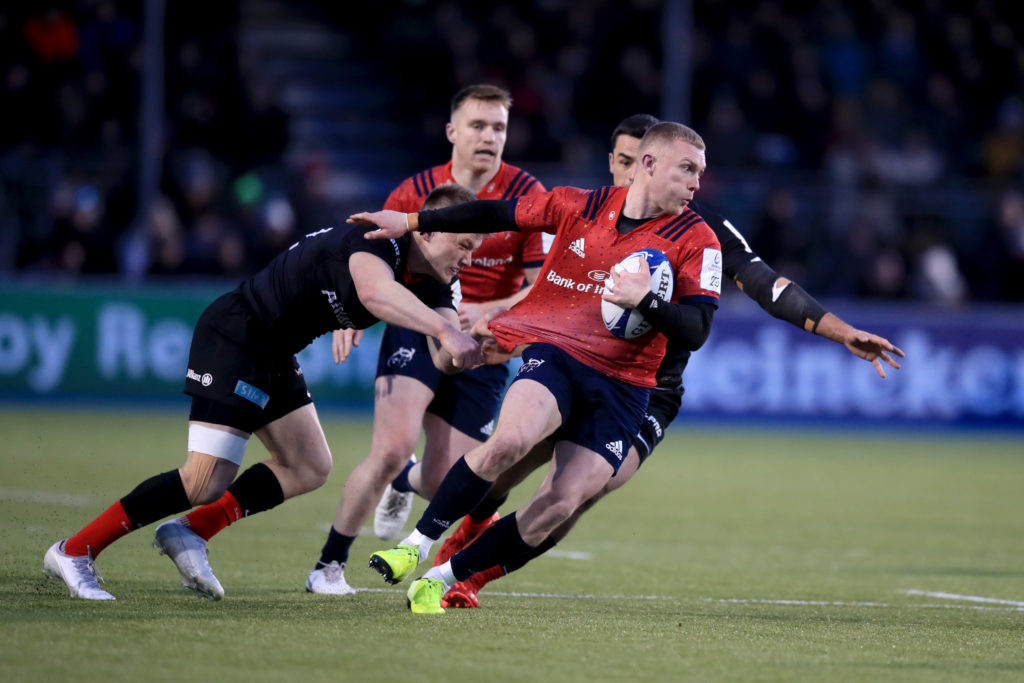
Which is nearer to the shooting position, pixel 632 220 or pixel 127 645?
pixel 127 645

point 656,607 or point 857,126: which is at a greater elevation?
point 857,126

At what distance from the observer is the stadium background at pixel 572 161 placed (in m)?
17.3

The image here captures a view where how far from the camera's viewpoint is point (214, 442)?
652cm

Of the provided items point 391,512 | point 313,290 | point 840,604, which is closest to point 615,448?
point 313,290

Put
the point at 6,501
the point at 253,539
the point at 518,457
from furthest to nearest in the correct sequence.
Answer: the point at 6,501 → the point at 253,539 → the point at 518,457

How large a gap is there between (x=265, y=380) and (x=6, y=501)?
4.05 meters

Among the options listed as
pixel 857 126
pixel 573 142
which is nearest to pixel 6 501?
pixel 573 142

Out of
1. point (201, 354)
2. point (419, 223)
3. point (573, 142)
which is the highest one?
point (573, 142)

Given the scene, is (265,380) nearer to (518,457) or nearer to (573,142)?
(518,457)

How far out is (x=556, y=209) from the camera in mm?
6531

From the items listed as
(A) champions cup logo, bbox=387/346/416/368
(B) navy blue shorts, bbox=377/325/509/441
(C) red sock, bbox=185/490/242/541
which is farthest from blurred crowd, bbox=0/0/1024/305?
(C) red sock, bbox=185/490/242/541

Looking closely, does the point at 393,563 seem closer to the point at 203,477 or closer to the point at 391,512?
the point at 203,477

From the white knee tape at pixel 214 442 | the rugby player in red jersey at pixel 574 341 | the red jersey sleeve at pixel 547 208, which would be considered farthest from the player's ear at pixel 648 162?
the white knee tape at pixel 214 442

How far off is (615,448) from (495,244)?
1907 millimetres
